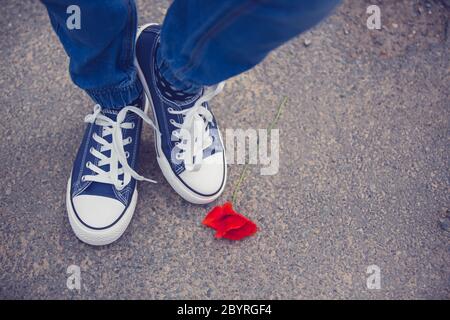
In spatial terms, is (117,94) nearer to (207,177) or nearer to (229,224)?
(207,177)

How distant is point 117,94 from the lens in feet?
3.59

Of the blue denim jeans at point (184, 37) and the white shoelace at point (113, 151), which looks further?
the white shoelace at point (113, 151)

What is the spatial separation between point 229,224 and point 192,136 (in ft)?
0.88

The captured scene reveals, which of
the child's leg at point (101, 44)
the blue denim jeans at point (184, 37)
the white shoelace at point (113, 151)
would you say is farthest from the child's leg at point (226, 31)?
the white shoelace at point (113, 151)

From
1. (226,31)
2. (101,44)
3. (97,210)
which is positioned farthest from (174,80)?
(97,210)

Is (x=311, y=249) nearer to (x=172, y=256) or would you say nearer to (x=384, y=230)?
(x=384, y=230)

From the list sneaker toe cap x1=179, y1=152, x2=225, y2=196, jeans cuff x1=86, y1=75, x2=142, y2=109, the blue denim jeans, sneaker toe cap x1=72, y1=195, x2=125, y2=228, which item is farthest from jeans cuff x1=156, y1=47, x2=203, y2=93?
sneaker toe cap x1=72, y1=195, x2=125, y2=228

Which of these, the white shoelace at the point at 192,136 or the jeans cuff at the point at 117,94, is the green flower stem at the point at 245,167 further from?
the jeans cuff at the point at 117,94

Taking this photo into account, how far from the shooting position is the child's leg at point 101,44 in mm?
870

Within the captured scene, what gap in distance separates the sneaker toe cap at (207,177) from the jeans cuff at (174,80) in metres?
0.25

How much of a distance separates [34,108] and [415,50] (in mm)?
1292

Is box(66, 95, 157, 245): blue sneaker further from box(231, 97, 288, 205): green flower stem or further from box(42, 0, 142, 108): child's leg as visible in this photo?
box(231, 97, 288, 205): green flower stem

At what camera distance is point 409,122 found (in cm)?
142

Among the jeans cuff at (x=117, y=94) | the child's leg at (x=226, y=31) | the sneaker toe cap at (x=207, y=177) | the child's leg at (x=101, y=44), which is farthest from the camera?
the sneaker toe cap at (x=207, y=177)
